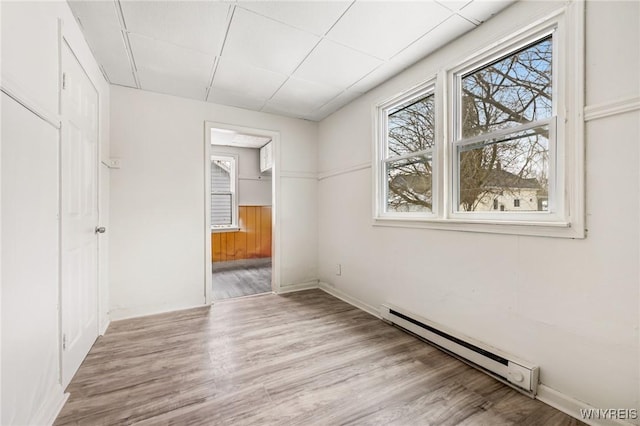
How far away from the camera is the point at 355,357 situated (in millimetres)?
2080

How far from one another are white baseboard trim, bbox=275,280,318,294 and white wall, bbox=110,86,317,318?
1048 mm

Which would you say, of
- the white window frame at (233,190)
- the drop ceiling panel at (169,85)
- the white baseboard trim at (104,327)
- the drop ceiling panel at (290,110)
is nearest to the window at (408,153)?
the drop ceiling panel at (290,110)

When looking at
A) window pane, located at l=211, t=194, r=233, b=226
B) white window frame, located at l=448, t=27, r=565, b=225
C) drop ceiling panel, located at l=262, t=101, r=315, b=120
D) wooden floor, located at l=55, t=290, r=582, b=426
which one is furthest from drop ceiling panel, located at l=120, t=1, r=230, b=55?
window pane, located at l=211, t=194, r=233, b=226

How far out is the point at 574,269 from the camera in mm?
1475

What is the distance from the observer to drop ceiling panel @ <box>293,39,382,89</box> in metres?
2.23

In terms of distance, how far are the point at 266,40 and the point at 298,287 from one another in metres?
3.03

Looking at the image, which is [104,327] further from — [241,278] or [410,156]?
[410,156]

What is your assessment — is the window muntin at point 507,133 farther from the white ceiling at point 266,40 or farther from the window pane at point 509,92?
the white ceiling at point 266,40

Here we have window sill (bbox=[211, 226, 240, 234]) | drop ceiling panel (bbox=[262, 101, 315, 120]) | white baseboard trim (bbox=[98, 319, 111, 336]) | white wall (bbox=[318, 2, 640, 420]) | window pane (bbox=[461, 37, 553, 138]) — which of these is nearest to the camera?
white wall (bbox=[318, 2, 640, 420])

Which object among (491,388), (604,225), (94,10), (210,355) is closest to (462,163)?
(604,225)

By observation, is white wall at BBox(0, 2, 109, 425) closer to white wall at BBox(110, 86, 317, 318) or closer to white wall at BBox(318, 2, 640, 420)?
white wall at BBox(110, 86, 317, 318)

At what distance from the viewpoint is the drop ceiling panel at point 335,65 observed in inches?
88.0

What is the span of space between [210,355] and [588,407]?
7.98 ft

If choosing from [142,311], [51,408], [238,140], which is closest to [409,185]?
[51,408]
